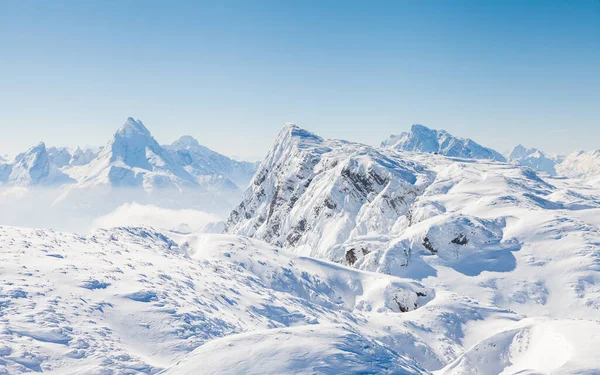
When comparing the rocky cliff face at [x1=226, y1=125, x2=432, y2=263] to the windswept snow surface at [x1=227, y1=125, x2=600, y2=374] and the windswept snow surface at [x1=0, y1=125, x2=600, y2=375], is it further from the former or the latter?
the windswept snow surface at [x1=0, y1=125, x2=600, y2=375]

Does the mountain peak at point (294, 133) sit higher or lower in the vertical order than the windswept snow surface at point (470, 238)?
higher

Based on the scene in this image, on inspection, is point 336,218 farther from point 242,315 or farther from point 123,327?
point 123,327

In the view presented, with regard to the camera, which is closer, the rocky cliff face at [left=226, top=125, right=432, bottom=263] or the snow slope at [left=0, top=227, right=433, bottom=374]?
the snow slope at [left=0, top=227, right=433, bottom=374]

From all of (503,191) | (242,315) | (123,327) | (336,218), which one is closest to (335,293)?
(242,315)

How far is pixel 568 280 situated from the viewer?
39.6 meters

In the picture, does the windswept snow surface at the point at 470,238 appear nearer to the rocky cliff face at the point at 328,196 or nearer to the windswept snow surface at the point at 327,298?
the windswept snow surface at the point at 327,298

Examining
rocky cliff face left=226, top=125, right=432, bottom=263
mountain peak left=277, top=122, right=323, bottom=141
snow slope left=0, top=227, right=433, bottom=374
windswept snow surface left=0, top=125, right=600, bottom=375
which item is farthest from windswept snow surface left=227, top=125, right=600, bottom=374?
mountain peak left=277, top=122, right=323, bottom=141

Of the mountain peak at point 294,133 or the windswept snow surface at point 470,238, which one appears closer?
the windswept snow surface at point 470,238

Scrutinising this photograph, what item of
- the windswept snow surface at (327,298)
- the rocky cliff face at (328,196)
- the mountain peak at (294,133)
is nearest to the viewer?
the windswept snow surface at (327,298)

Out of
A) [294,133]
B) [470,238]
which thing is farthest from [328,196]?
[294,133]

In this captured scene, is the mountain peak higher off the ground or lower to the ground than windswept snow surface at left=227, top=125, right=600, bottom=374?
higher

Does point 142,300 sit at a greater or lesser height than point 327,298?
greater

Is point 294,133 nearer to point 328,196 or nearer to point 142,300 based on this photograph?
point 328,196

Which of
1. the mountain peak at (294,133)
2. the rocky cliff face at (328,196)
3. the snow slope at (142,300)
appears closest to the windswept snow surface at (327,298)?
the snow slope at (142,300)
